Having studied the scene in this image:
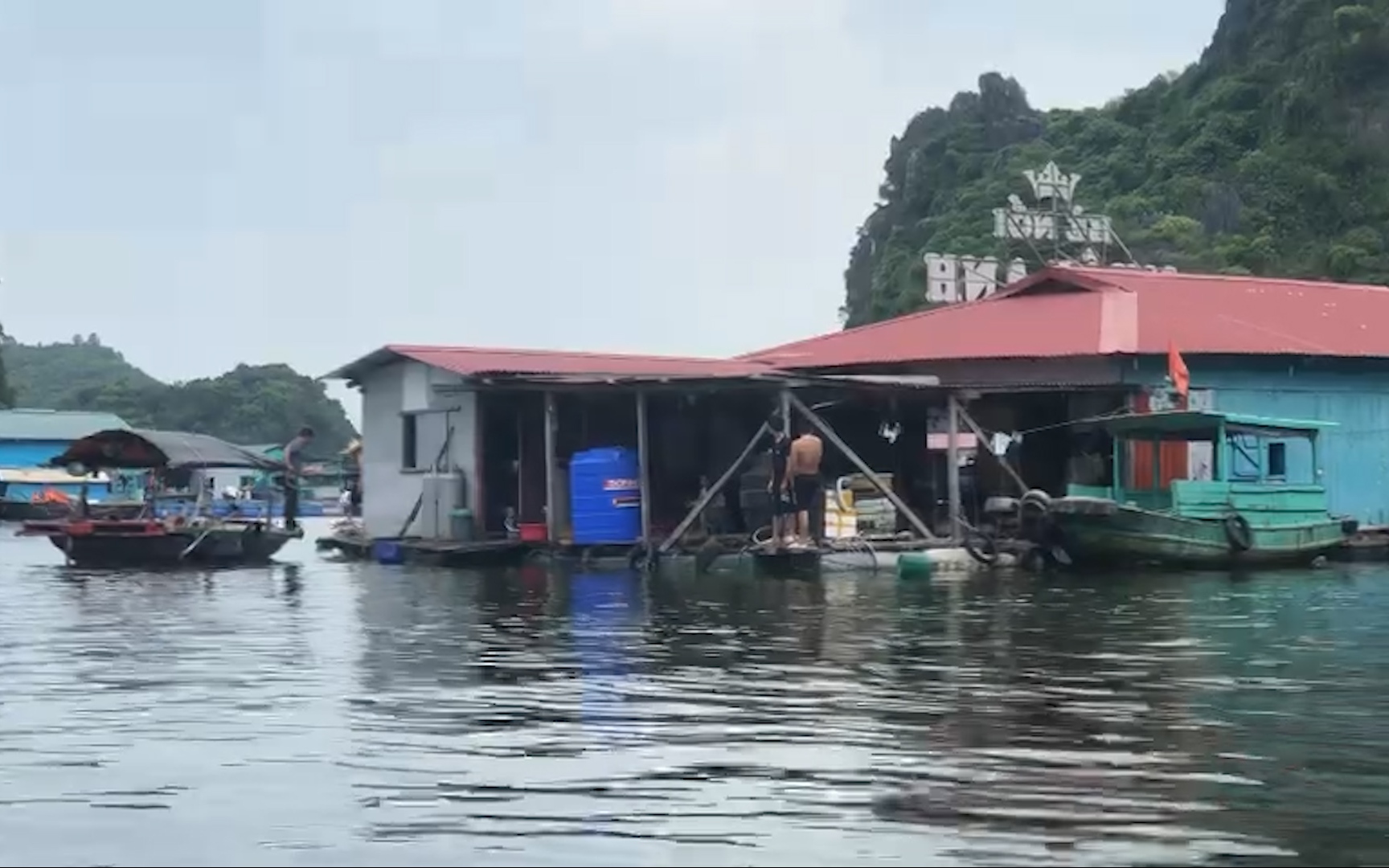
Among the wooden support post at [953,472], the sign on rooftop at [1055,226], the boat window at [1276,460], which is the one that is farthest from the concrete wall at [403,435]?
the sign on rooftop at [1055,226]

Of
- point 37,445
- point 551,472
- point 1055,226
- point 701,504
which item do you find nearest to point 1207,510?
point 701,504

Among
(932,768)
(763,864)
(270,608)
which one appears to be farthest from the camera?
(270,608)

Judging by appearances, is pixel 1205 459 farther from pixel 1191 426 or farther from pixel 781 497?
pixel 781 497

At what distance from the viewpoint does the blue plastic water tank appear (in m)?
23.2

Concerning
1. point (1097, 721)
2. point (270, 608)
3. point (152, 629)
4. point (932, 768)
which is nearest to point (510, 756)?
point (932, 768)

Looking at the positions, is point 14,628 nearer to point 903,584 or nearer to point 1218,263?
point 903,584

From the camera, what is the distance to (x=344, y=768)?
751 centimetres

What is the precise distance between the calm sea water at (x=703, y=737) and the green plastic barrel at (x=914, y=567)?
14.3ft

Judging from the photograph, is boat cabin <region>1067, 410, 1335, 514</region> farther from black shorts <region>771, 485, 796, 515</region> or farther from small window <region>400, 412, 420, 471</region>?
small window <region>400, 412, 420, 471</region>

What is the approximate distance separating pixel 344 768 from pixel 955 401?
1639 centimetres

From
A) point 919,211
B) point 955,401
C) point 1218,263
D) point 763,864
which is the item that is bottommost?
point 763,864

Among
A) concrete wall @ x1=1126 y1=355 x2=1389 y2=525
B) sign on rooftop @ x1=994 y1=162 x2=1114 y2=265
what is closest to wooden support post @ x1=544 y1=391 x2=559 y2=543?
concrete wall @ x1=1126 y1=355 x2=1389 y2=525

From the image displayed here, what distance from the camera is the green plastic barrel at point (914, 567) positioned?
2041 centimetres

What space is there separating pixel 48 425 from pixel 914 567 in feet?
167
